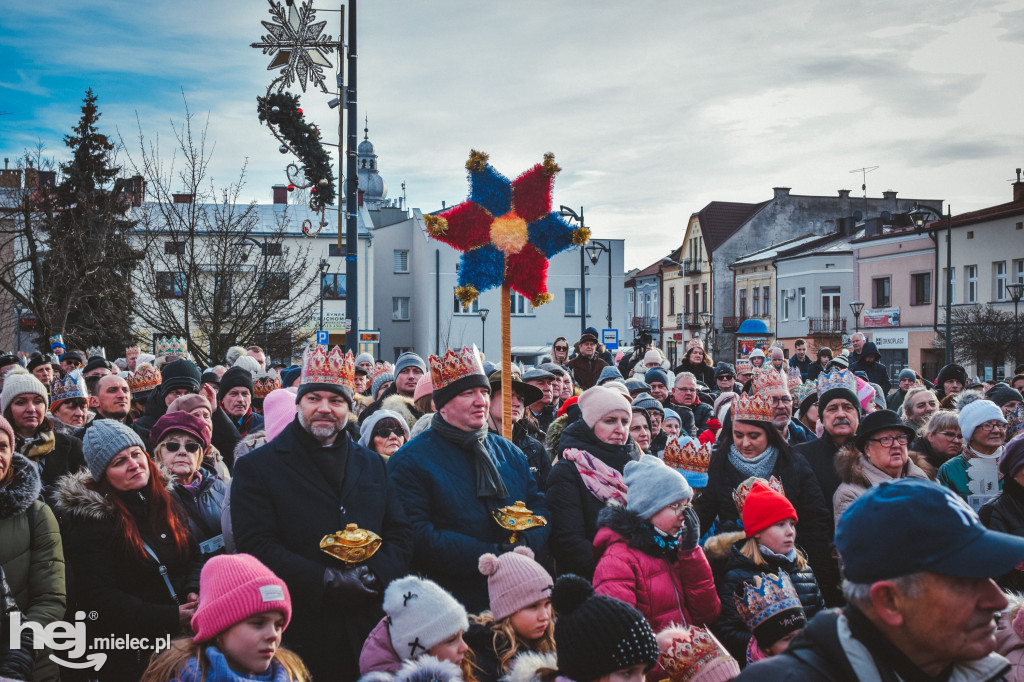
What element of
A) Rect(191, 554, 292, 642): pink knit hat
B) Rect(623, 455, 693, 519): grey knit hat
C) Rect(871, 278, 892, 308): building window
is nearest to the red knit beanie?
Rect(623, 455, 693, 519): grey knit hat

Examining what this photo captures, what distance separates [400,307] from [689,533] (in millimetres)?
51964

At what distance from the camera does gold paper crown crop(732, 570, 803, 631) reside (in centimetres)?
390

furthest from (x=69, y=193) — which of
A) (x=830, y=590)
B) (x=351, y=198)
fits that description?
(x=830, y=590)

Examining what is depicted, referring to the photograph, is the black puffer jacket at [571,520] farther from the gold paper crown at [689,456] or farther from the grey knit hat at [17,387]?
the grey knit hat at [17,387]

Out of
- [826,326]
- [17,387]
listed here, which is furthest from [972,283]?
[17,387]

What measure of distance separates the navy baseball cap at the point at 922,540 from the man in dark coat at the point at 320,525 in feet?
8.20

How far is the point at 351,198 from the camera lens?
11172 mm

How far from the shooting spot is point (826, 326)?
47.8 m

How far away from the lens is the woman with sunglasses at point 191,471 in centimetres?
471

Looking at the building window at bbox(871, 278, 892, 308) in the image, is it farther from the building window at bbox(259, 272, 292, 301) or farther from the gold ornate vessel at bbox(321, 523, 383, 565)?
the gold ornate vessel at bbox(321, 523, 383, 565)

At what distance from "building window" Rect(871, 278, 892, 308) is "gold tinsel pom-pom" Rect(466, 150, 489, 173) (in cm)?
3985

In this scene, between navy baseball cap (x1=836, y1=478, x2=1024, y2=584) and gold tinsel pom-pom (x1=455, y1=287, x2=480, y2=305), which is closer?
navy baseball cap (x1=836, y1=478, x2=1024, y2=584)

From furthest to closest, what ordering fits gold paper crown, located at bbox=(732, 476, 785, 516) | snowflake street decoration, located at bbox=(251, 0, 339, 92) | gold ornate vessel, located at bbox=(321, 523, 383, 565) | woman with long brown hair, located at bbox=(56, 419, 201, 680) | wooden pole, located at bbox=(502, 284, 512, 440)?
snowflake street decoration, located at bbox=(251, 0, 339, 92)
wooden pole, located at bbox=(502, 284, 512, 440)
gold paper crown, located at bbox=(732, 476, 785, 516)
woman with long brown hair, located at bbox=(56, 419, 201, 680)
gold ornate vessel, located at bbox=(321, 523, 383, 565)

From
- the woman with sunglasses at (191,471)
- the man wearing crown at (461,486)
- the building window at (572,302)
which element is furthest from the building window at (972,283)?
the woman with sunglasses at (191,471)
